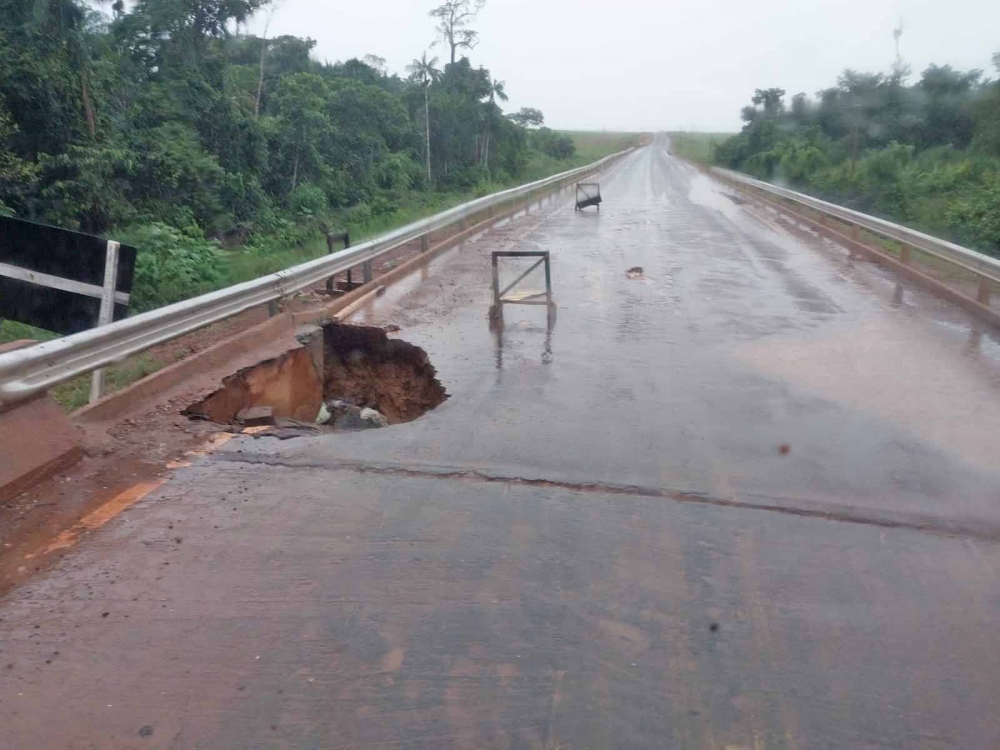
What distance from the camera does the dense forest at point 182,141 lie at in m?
16.1

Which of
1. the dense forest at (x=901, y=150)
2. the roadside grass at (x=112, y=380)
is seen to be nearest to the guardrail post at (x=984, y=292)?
the dense forest at (x=901, y=150)

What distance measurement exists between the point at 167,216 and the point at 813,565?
58.9 feet

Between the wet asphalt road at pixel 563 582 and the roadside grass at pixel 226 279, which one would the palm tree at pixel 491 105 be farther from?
the wet asphalt road at pixel 563 582

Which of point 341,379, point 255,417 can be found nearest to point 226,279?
point 341,379

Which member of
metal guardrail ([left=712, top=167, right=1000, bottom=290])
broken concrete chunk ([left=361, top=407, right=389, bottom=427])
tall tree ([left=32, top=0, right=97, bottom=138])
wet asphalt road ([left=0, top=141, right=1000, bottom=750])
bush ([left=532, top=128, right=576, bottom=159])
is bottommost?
broken concrete chunk ([left=361, top=407, right=389, bottom=427])

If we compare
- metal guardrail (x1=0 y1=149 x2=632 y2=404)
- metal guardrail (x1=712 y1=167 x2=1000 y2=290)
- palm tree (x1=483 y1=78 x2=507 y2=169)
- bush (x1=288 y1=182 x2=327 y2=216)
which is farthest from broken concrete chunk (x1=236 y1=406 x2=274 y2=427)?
palm tree (x1=483 y1=78 x2=507 y2=169)

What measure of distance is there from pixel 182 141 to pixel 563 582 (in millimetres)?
19578

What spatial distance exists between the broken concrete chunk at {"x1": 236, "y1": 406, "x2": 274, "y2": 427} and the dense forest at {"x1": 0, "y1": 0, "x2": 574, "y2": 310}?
7.40 m

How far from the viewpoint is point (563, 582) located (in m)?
4.10

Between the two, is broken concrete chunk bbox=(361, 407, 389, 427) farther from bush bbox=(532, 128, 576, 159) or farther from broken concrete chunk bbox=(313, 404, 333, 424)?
bush bbox=(532, 128, 576, 159)

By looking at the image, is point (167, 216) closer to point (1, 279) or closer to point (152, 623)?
point (1, 279)

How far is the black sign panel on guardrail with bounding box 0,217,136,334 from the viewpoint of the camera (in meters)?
6.18

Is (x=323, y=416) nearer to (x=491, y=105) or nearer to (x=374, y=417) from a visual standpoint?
(x=374, y=417)

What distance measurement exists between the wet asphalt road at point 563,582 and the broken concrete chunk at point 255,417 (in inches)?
31.8
